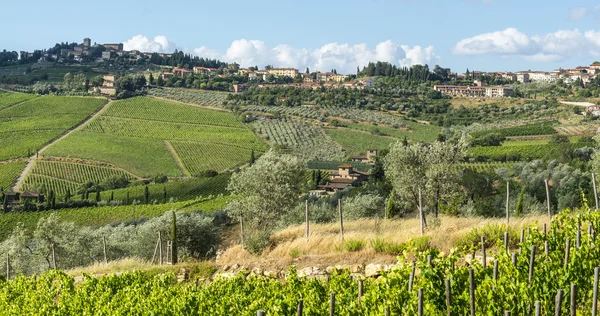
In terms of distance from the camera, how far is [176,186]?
216 feet

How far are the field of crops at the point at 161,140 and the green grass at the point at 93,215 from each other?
810 inches

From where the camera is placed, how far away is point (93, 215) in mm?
52344

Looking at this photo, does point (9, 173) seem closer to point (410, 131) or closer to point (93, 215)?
point (93, 215)

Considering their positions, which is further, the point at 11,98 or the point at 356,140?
the point at 11,98

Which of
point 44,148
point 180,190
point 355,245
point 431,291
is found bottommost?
point 180,190

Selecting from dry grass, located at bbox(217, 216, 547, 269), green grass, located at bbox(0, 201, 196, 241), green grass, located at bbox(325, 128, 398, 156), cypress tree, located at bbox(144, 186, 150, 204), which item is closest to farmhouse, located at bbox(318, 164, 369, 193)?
green grass, located at bbox(0, 201, 196, 241)

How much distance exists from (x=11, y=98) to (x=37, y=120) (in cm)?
2088

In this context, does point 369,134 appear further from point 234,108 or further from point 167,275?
point 167,275

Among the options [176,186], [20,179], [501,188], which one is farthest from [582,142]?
[20,179]

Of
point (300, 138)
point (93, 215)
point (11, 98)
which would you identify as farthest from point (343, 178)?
point (11, 98)

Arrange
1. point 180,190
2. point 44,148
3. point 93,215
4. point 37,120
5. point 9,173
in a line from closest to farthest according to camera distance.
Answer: point 93,215 → point 180,190 → point 9,173 → point 44,148 → point 37,120

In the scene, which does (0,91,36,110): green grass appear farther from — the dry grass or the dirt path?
the dry grass

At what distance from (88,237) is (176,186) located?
33141 millimetres

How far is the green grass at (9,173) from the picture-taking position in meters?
67.8
